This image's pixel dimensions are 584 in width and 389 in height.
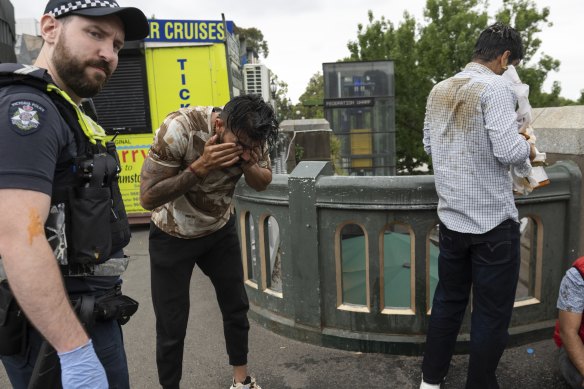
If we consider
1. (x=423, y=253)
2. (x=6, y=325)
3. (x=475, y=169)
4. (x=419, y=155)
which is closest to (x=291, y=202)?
(x=423, y=253)

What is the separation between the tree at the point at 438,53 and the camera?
20.0 m

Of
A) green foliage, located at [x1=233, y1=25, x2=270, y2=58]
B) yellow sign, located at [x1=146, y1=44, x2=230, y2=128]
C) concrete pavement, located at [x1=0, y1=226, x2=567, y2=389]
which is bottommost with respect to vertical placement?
concrete pavement, located at [x1=0, y1=226, x2=567, y2=389]

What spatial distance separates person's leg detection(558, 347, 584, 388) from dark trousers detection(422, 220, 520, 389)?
0.40 metres

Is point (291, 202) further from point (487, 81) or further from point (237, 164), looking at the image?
point (487, 81)

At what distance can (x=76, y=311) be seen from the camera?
1545mm

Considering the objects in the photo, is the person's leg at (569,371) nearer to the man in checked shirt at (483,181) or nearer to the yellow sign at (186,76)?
the man in checked shirt at (483,181)

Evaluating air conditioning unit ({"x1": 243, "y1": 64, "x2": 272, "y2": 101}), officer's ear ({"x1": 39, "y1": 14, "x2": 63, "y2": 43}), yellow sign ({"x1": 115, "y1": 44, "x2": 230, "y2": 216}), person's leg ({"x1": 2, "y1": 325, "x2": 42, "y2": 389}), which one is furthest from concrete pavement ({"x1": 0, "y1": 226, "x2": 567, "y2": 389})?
air conditioning unit ({"x1": 243, "y1": 64, "x2": 272, "y2": 101})

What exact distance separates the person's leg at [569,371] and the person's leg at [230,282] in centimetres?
185

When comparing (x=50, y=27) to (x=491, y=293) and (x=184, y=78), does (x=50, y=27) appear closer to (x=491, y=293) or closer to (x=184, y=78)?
(x=491, y=293)

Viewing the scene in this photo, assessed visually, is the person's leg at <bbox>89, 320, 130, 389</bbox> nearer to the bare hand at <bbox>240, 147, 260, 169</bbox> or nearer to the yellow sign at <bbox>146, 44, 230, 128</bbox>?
the bare hand at <bbox>240, 147, 260, 169</bbox>

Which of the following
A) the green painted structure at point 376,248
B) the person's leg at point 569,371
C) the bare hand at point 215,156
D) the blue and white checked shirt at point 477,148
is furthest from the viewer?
the green painted structure at point 376,248

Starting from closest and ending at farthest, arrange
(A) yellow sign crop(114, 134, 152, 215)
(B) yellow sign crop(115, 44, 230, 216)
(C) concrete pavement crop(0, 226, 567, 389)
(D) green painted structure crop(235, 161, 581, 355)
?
(C) concrete pavement crop(0, 226, 567, 389), (D) green painted structure crop(235, 161, 581, 355), (B) yellow sign crop(115, 44, 230, 216), (A) yellow sign crop(114, 134, 152, 215)

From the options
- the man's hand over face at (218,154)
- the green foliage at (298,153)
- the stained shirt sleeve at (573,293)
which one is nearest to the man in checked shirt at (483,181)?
the stained shirt sleeve at (573,293)

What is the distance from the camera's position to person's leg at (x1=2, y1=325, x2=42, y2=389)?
4.97 ft
